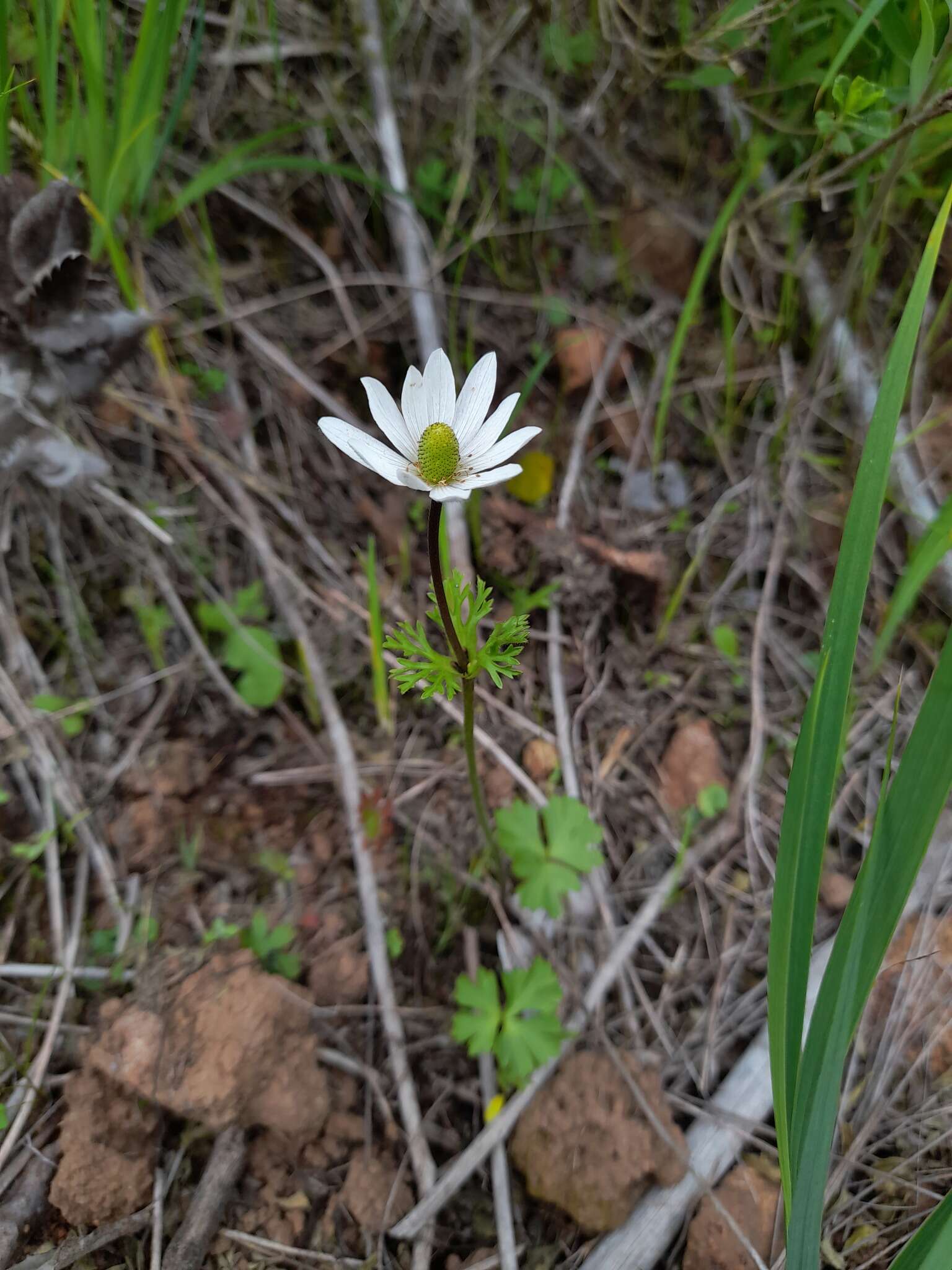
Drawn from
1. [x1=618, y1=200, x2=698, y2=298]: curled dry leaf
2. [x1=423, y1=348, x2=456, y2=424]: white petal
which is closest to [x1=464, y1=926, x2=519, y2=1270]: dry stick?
[x1=423, y1=348, x2=456, y2=424]: white petal

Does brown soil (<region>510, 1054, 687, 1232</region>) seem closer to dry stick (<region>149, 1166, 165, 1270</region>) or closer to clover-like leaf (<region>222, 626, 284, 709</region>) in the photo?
dry stick (<region>149, 1166, 165, 1270</region>)

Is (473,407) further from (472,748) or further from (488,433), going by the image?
(472,748)

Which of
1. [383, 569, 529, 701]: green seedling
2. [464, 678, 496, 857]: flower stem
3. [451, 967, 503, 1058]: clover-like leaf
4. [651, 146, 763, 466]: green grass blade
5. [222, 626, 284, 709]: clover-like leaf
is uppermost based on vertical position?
[651, 146, 763, 466]: green grass blade

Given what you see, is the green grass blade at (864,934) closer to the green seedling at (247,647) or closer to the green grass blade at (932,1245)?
the green grass blade at (932,1245)

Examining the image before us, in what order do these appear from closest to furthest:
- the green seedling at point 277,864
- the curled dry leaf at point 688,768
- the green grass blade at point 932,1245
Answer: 1. the green grass blade at point 932,1245
2. the green seedling at point 277,864
3. the curled dry leaf at point 688,768

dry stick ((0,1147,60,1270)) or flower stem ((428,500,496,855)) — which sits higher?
flower stem ((428,500,496,855))

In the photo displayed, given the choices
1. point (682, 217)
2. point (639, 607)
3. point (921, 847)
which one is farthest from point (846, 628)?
point (682, 217)

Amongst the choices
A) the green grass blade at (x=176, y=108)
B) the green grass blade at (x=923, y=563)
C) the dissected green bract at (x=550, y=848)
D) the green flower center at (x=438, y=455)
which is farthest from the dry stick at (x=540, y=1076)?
the green grass blade at (x=176, y=108)
